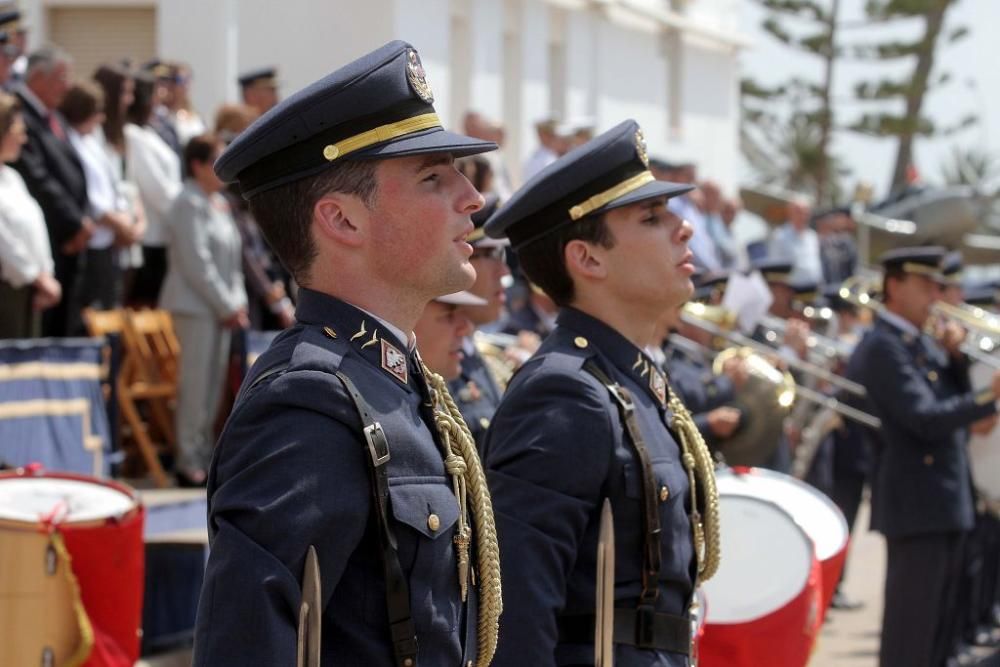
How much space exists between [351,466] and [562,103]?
2144 cm

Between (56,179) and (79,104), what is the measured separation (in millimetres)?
524

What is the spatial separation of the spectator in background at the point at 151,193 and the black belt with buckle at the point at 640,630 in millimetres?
6885

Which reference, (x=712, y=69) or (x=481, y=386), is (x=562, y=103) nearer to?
(x=712, y=69)

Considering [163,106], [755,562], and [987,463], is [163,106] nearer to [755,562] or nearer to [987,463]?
[987,463]

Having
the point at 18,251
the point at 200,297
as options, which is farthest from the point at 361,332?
the point at 200,297

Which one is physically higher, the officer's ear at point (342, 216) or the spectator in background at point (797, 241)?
the officer's ear at point (342, 216)

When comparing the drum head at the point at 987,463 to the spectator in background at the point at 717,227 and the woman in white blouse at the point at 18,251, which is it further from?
the spectator in background at the point at 717,227

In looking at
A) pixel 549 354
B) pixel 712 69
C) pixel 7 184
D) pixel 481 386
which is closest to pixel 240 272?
pixel 7 184

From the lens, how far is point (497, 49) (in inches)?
822

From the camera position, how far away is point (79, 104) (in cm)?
966

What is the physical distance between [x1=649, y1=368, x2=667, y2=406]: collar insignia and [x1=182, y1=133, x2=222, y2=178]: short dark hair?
6.02m

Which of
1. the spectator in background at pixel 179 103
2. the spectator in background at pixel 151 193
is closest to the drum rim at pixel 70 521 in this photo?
the spectator in background at pixel 151 193

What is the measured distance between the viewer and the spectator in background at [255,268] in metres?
10.3

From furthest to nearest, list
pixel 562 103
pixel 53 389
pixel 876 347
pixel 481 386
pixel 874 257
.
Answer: pixel 562 103 < pixel 874 257 < pixel 53 389 < pixel 876 347 < pixel 481 386
